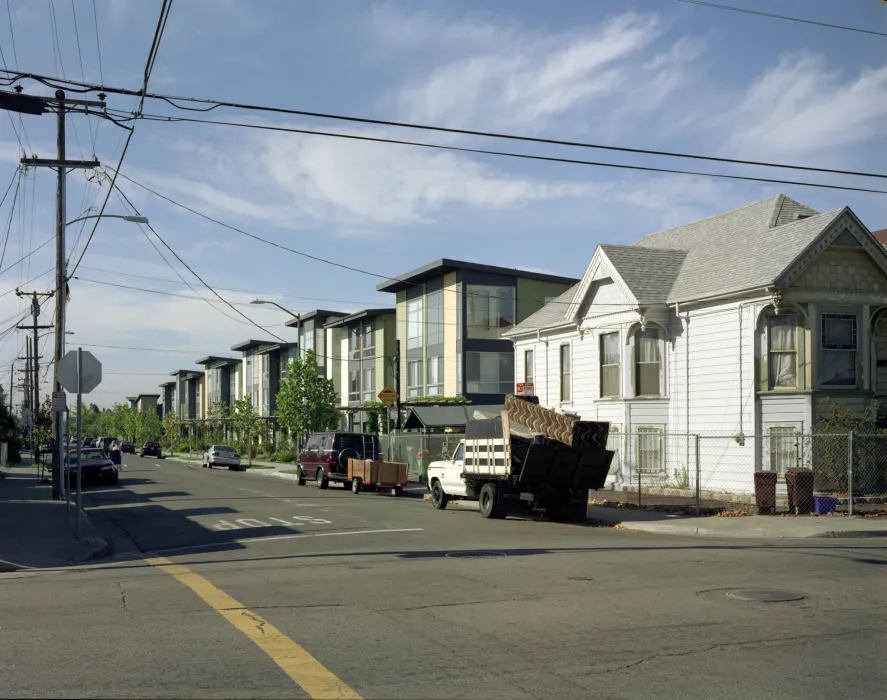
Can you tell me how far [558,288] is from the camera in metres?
55.7

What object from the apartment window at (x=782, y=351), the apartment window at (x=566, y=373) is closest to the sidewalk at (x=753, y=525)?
the apartment window at (x=782, y=351)

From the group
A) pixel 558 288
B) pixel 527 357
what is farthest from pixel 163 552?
pixel 558 288

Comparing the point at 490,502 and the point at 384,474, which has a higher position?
the point at 490,502

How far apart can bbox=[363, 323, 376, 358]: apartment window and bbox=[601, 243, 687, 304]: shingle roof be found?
36.6 m

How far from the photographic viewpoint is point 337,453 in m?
33.7

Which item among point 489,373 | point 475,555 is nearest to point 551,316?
point 489,373

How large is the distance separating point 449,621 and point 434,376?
155ft

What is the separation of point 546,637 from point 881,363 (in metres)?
21.7

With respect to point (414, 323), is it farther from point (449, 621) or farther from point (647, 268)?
point (449, 621)

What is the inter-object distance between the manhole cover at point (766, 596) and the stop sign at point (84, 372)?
12.3 m

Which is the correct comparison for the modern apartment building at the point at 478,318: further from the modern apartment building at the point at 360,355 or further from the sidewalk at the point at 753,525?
the sidewalk at the point at 753,525

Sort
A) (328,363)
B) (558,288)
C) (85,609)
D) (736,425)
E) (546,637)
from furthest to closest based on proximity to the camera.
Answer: (328,363), (558,288), (736,425), (85,609), (546,637)

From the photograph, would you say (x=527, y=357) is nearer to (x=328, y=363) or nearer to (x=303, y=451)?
(x=303, y=451)

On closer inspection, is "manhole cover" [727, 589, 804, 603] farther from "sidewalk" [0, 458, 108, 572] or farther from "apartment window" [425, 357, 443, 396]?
"apartment window" [425, 357, 443, 396]
